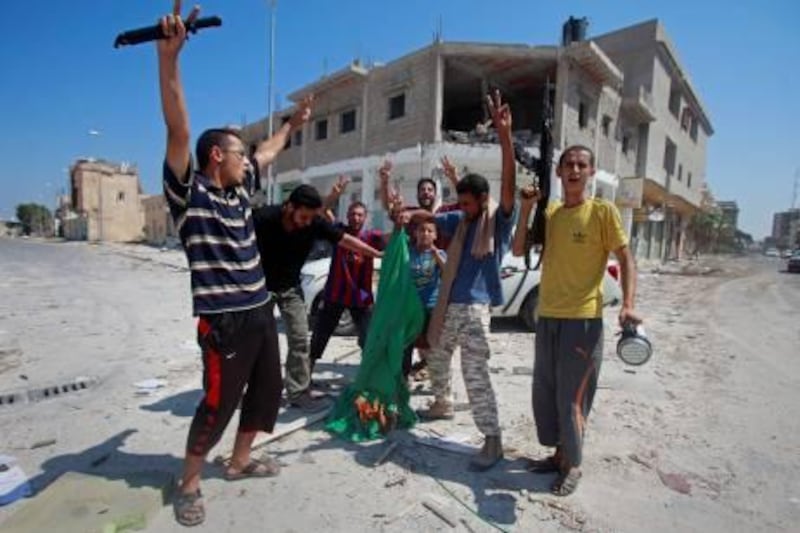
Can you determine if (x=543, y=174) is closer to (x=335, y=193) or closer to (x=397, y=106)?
(x=335, y=193)

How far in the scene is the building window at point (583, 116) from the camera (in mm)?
19453

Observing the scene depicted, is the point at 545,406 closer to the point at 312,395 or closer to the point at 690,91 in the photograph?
the point at 312,395

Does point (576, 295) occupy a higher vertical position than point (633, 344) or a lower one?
higher

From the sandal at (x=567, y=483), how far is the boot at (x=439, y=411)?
115cm

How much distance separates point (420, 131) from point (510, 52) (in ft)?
12.8

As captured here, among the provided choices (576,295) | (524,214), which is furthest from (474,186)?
(576,295)

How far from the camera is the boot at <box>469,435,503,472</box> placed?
3.20m

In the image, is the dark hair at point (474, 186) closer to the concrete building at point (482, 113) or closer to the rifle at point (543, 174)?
the rifle at point (543, 174)

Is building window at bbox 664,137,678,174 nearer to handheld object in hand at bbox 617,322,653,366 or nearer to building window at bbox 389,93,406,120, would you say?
building window at bbox 389,93,406,120

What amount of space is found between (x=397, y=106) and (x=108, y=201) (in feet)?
182

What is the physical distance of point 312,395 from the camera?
4383 mm

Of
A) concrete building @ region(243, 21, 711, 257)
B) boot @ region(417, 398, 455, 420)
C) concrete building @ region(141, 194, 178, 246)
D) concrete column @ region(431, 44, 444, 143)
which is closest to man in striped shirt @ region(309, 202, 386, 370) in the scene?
boot @ region(417, 398, 455, 420)

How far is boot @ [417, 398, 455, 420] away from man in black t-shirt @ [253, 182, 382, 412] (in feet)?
2.87

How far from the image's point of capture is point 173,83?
7.02 feet
